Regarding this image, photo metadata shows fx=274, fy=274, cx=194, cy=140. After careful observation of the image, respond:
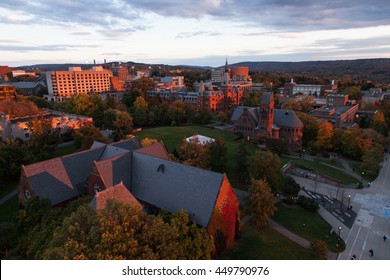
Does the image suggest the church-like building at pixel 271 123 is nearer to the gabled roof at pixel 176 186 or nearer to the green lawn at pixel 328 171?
the green lawn at pixel 328 171

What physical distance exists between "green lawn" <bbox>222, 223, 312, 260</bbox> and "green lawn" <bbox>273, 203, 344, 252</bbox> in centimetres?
385

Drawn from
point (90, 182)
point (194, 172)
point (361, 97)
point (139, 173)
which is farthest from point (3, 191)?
point (361, 97)

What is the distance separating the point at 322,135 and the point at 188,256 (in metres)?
65.7

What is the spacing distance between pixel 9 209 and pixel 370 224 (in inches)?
2237

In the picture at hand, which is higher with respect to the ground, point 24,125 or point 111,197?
point 111,197

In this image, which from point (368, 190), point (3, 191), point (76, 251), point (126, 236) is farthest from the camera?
point (368, 190)

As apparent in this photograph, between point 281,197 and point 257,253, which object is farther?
point 281,197

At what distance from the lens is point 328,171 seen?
6303 centimetres

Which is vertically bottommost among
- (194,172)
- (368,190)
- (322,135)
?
(368,190)

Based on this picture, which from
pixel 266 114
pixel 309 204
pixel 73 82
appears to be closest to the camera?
pixel 309 204

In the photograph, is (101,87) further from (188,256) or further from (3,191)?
(188,256)

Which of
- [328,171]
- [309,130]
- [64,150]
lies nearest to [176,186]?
[328,171]

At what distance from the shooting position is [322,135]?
256 ft

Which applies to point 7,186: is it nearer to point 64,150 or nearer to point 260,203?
point 64,150
